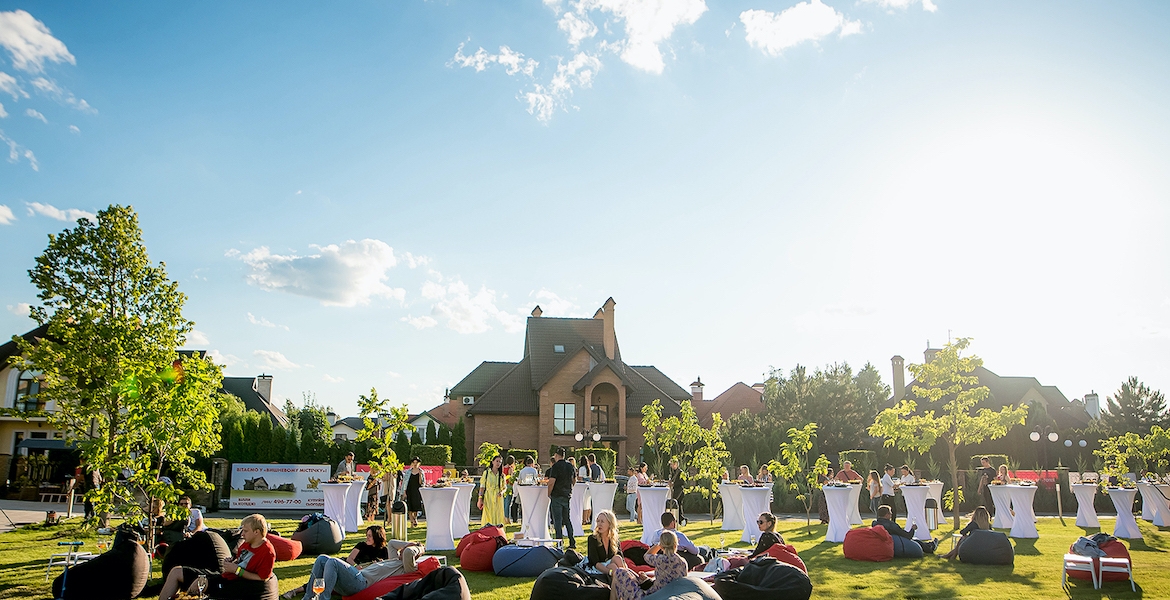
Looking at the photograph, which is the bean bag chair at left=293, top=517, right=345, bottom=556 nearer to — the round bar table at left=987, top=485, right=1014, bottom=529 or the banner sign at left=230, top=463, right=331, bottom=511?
the banner sign at left=230, top=463, right=331, bottom=511

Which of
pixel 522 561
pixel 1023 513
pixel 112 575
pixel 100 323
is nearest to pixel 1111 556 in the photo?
pixel 1023 513

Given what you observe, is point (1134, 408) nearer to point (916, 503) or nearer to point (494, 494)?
point (916, 503)

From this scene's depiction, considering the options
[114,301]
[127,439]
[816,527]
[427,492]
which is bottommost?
[816,527]

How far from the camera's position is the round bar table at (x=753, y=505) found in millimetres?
16234

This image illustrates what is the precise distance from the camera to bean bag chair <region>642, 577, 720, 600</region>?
690 centimetres

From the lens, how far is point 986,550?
41.5ft

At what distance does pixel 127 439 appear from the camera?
13102 millimetres

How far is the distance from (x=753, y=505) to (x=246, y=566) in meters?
10.9

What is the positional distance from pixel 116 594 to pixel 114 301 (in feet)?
30.6

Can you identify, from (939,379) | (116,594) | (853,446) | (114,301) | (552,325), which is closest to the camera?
(116,594)

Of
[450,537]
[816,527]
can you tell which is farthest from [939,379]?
[450,537]

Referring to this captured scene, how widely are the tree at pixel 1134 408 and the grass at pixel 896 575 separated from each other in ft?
103

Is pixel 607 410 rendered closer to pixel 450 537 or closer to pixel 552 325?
pixel 552 325

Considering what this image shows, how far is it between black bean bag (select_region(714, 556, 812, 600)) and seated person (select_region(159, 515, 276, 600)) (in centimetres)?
525
